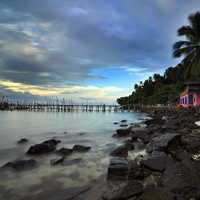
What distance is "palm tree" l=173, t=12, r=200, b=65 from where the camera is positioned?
2295 cm

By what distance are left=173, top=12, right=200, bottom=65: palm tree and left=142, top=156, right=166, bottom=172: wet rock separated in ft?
60.9

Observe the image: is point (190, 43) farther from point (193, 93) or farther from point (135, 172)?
point (135, 172)

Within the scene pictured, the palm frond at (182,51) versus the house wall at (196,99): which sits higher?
the palm frond at (182,51)

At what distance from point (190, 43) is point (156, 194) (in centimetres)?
2161

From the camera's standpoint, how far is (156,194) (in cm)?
468

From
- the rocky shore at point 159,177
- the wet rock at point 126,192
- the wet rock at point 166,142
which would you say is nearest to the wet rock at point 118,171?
the rocky shore at point 159,177

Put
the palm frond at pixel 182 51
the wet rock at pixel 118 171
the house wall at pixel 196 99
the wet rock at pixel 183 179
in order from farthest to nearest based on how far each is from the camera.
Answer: the house wall at pixel 196 99 → the palm frond at pixel 182 51 → the wet rock at pixel 118 171 → the wet rock at pixel 183 179

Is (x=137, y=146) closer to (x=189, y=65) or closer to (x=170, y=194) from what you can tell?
(x=170, y=194)

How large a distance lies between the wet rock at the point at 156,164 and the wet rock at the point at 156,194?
1.54 meters

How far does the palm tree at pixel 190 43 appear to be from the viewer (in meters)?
23.0

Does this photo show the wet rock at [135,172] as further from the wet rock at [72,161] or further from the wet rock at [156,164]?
the wet rock at [72,161]

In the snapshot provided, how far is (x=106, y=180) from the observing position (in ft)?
22.0

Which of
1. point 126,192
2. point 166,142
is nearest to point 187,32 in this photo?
point 166,142

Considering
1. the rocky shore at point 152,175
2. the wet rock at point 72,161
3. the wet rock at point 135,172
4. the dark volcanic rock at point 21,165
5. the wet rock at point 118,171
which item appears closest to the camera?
the rocky shore at point 152,175
